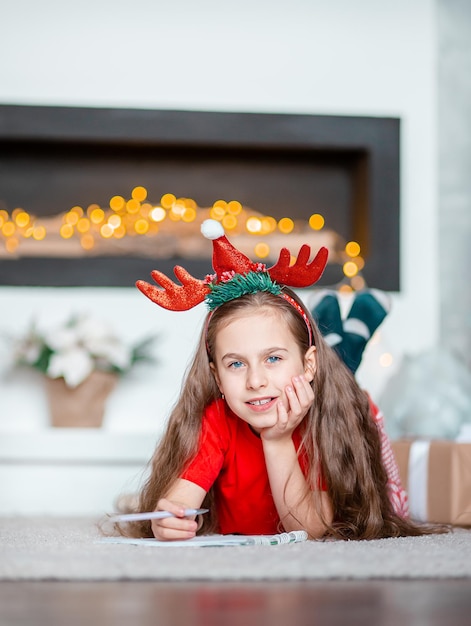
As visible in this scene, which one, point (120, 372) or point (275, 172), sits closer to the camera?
point (120, 372)

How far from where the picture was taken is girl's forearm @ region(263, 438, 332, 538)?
146cm

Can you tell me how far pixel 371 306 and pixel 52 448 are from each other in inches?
44.3

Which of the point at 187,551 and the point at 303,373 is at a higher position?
the point at 303,373

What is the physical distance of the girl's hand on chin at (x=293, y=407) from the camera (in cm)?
142

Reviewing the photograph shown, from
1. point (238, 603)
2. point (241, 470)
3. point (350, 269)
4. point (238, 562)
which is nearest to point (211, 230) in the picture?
point (241, 470)

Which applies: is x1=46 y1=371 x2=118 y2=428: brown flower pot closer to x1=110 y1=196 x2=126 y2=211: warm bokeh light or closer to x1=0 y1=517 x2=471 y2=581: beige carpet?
x1=110 y1=196 x2=126 y2=211: warm bokeh light

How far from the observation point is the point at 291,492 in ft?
4.82

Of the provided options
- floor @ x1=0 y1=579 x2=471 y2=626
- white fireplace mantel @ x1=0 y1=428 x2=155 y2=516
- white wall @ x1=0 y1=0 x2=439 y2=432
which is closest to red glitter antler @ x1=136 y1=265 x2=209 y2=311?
floor @ x1=0 y1=579 x2=471 y2=626

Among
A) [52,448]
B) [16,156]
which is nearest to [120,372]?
[52,448]

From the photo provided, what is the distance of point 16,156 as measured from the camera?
3143mm

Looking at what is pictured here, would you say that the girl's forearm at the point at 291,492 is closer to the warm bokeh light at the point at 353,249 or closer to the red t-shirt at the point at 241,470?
the red t-shirt at the point at 241,470

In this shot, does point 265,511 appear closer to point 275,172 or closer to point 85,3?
point 275,172

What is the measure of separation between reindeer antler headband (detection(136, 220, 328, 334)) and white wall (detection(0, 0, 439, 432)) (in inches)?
54.9

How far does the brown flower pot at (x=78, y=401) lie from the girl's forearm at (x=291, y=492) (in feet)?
4.46
